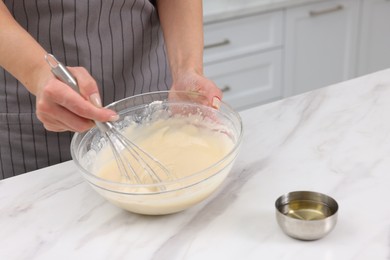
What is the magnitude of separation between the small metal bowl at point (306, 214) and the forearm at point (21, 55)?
0.42 meters

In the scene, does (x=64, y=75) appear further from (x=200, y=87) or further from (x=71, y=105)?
(x=200, y=87)

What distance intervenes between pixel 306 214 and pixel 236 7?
1.35 meters

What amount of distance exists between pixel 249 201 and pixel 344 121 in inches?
12.2

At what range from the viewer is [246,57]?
2262 mm

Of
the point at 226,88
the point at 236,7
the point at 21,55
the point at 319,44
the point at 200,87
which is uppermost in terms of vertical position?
the point at 21,55

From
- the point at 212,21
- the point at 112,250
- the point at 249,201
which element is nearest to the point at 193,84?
the point at 249,201

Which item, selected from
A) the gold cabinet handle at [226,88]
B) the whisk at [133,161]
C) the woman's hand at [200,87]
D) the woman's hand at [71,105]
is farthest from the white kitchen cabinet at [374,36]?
the woman's hand at [71,105]

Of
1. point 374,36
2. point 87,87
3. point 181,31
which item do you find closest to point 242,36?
point 374,36

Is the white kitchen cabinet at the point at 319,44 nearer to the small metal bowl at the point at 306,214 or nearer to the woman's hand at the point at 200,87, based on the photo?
the woman's hand at the point at 200,87

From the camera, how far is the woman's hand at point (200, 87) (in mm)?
1055

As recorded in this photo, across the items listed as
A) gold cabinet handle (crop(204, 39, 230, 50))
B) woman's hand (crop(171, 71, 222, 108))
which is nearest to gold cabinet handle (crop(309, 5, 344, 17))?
gold cabinet handle (crop(204, 39, 230, 50))

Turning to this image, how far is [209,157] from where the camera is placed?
101 cm

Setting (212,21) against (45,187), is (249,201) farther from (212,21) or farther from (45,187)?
(212,21)

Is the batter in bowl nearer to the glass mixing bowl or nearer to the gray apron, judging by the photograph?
the glass mixing bowl
